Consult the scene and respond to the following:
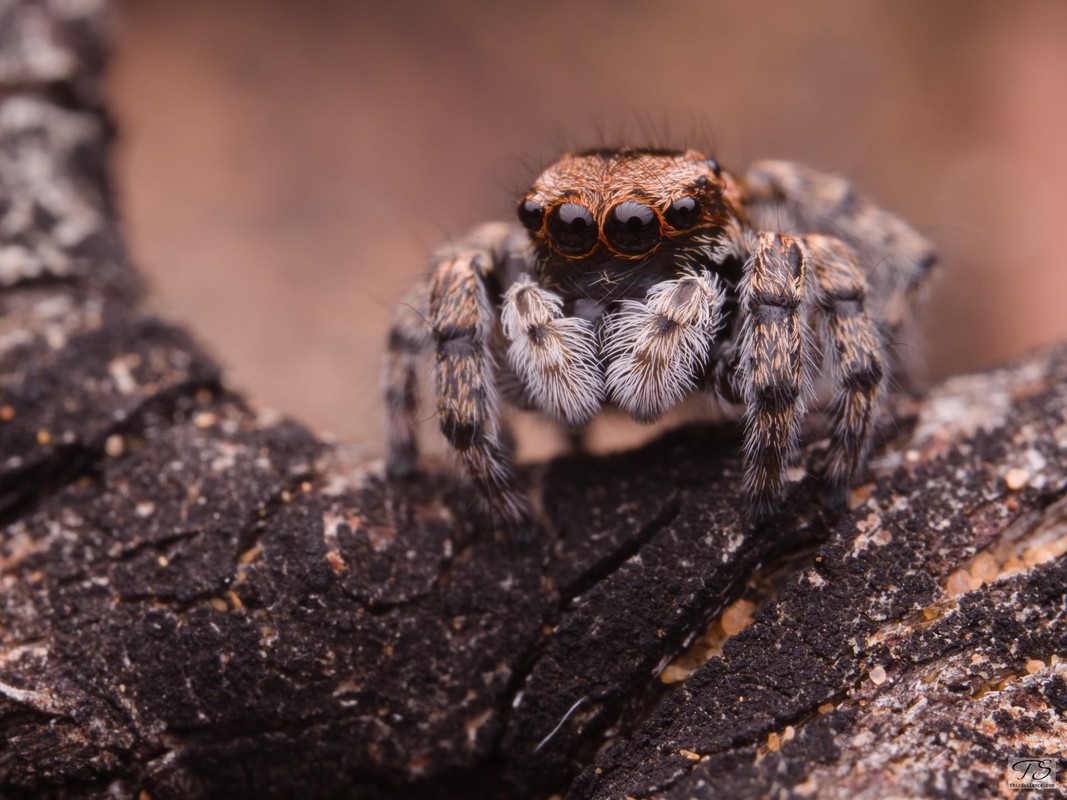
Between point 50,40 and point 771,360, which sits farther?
point 50,40

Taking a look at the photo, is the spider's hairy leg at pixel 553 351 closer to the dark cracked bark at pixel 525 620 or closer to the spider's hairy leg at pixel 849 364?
the dark cracked bark at pixel 525 620

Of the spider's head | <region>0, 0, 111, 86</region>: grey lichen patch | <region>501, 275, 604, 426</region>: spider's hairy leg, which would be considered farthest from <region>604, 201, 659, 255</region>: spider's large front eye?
<region>0, 0, 111, 86</region>: grey lichen patch

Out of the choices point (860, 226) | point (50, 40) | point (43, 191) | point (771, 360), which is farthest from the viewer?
point (50, 40)


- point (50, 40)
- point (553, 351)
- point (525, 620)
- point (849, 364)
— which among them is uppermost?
point (50, 40)

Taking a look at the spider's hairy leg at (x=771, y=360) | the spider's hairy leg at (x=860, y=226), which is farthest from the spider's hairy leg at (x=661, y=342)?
the spider's hairy leg at (x=860, y=226)

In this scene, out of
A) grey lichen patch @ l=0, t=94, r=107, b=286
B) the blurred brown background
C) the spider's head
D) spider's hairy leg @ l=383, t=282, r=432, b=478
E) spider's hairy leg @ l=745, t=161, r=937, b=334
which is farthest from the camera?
the blurred brown background

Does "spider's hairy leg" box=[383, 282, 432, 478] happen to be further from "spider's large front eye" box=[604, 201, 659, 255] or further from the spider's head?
"spider's large front eye" box=[604, 201, 659, 255]

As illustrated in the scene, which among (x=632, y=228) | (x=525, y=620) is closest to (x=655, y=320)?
(x=632, y=228)

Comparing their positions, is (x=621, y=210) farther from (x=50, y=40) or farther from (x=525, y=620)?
(x=50, y=40)
